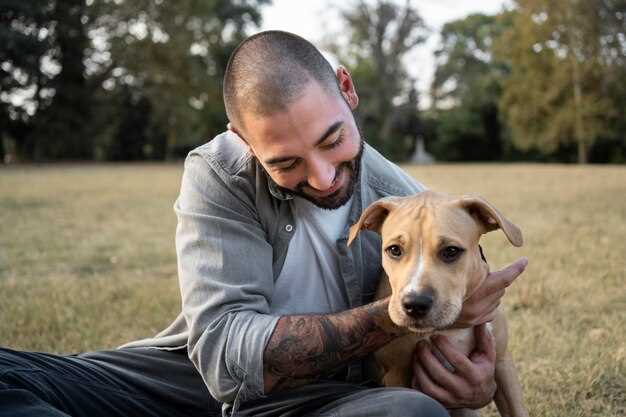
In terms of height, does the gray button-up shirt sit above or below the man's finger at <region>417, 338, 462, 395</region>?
above

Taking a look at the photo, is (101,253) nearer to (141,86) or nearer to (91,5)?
(91,5)

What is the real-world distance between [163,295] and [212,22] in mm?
43044

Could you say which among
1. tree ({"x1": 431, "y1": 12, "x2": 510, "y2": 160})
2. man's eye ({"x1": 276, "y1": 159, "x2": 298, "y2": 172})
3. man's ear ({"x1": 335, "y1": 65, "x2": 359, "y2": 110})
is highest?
man's ear ({"x1": 335, "y1": 65, "x2": 359, "y2": 110})

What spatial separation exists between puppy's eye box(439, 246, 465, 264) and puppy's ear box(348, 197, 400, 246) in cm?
33

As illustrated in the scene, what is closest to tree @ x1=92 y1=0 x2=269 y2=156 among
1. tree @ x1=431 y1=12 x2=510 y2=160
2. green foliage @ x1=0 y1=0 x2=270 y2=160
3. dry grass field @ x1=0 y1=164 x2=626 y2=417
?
green foliage @ x1=0 y1=0 x2=270 y2=160

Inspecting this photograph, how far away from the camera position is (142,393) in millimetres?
3164

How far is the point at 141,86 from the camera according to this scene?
43031 mm

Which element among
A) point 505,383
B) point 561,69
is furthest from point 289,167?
point 561,69

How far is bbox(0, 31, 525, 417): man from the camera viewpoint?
8.84ft

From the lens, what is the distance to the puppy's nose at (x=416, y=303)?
8.93 feet

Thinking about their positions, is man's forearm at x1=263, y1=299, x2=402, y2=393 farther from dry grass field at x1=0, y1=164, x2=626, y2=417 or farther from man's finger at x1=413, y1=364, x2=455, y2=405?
dry grass field at x1=0, y1=164, x2=626, y2=417

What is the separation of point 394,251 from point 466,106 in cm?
4384

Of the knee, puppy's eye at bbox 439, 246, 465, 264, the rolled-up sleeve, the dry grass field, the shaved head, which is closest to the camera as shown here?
the knee

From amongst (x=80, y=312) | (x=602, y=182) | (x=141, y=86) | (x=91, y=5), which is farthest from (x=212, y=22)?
(x=80, y=312)
